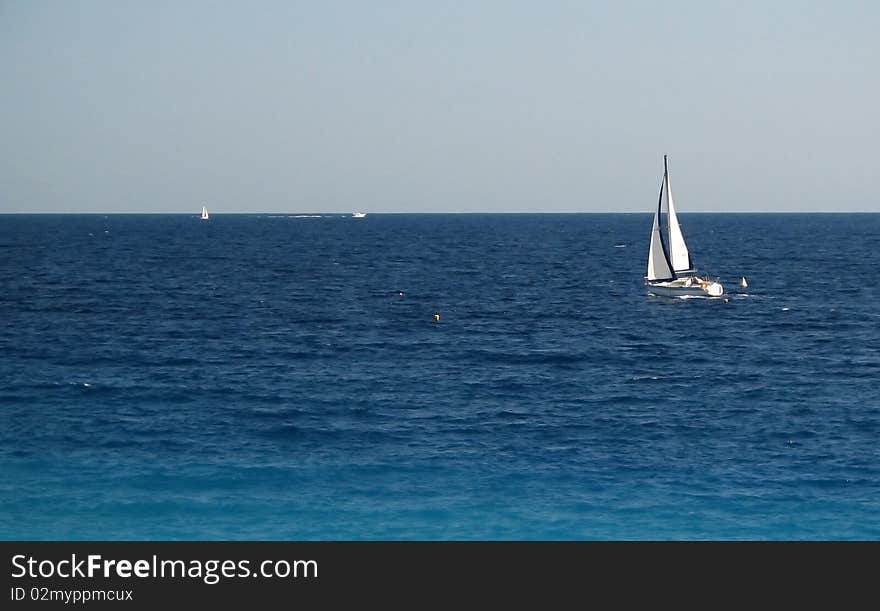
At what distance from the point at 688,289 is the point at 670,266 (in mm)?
5553

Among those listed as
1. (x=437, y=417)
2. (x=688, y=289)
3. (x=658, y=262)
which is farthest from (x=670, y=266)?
(x=437, y=417)

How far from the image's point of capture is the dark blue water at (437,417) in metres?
40.2

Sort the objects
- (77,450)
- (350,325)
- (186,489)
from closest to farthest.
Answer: (186,489)
(77,450)
(350,325)

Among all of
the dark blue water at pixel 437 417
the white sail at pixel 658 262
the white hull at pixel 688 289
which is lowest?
the dark blue water at pixel 437 417

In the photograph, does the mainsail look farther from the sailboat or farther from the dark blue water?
the dark blue water

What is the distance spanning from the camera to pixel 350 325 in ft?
306

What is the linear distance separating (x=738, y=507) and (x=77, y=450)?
108 feet

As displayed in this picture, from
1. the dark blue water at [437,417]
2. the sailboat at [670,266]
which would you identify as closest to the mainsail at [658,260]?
the sailboat at [670,266]

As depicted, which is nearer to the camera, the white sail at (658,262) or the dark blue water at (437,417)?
the dark blue water at (437,417)

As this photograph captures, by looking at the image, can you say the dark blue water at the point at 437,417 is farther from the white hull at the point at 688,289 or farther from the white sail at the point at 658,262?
the white sail at the point at 658,262

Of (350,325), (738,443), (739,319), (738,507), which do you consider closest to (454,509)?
(738,507)

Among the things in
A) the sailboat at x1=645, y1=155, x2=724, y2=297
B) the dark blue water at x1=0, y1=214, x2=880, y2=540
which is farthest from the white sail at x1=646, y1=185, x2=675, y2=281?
the dark blue water at x1=0, y1=214, x2=880, y2=540
